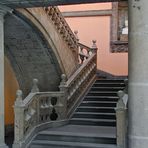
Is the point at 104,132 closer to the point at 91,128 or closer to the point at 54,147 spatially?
the point at 91,128

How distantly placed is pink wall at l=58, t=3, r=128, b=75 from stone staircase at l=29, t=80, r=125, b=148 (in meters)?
1.79

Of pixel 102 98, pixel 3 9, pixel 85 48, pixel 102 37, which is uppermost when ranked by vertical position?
pixel 102 37

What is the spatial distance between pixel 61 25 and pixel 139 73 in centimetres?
646

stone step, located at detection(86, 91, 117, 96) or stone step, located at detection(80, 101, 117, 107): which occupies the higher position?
stone step, located at detection(86, 91, 117, 96)

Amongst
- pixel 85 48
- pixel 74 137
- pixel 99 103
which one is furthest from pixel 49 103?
pixel 85 48

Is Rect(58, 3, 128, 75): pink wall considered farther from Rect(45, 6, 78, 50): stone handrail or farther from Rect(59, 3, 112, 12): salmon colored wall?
Rect(45, 6, 78, 50): stone handrail

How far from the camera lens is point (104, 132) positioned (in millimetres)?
8844

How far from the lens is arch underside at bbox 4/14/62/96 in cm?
962

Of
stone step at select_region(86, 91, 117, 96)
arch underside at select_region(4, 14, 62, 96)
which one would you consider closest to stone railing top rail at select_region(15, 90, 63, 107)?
arch underside at select_region(4, 14, 62, 96)

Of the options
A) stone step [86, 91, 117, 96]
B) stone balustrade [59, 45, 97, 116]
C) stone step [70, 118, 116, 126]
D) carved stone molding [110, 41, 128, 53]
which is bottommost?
stone step [70, 118, 116, 126]

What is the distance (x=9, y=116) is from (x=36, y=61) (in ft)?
9.44

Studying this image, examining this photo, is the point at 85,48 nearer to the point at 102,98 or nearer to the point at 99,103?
the point at 102,98

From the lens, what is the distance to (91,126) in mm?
9844

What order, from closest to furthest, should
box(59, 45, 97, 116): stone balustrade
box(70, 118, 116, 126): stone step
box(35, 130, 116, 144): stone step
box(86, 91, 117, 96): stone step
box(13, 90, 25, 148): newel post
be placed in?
box(13, 90, 25, 148): newel post < box(35, 130, 116, 144): stone step < box(70, 118, 116, 126): stone step < box(59, 45, 97, 116): stone balustrade < box(86, 91, 117, 96): stone step
